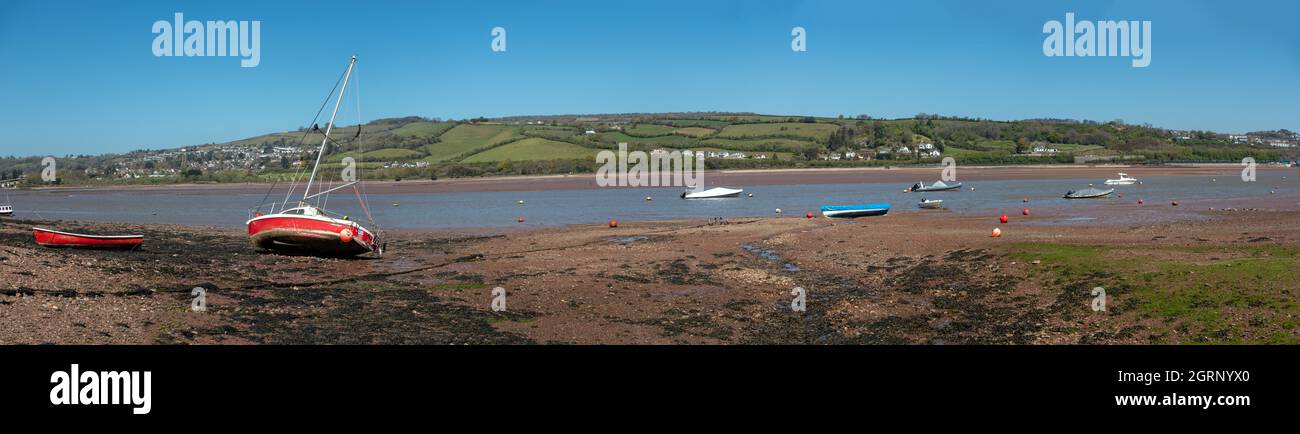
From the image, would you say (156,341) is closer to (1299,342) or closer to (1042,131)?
(1299,342)

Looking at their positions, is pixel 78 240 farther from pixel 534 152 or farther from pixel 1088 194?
pixel 534 152

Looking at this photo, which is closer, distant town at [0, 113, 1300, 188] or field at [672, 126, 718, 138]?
distant town at [0, 113, 1300, 188]

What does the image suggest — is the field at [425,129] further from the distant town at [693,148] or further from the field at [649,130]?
the field at [649,130]

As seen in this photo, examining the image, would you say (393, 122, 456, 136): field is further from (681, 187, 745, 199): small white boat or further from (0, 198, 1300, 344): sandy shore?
(0, 198, 1300, 344): sandy shore

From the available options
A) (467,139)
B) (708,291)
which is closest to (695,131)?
(467,139)

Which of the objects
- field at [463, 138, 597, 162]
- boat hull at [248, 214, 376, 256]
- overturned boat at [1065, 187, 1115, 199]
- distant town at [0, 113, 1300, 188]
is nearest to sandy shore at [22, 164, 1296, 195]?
distant town at [0, 113, 1300, 188]

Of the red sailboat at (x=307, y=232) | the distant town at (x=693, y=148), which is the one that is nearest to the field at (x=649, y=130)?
the distant town at (x=693, y=148)
